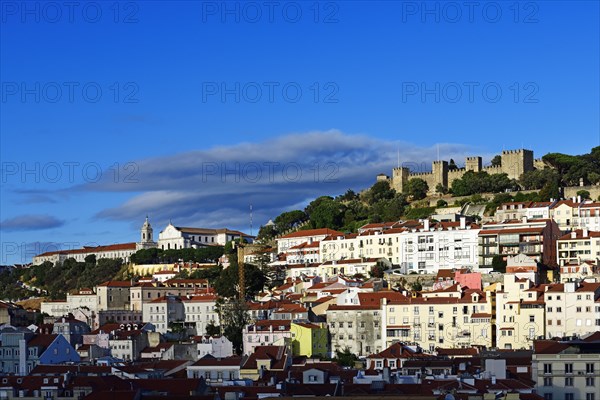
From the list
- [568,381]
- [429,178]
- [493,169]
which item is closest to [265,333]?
[568,381]

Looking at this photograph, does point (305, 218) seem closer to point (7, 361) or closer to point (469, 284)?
point (469, 284)

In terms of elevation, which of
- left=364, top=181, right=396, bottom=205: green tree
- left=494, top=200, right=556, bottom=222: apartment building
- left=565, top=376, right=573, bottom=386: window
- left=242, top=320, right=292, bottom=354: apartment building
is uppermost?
left=364, top=181, right=396, bottom=205: green tree

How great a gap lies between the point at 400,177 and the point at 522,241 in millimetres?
33612

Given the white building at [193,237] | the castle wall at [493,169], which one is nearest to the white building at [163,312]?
the castle wall at [493,169]

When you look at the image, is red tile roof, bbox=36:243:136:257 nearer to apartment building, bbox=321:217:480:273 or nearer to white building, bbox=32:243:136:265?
white building, bbox=32:243:136:265

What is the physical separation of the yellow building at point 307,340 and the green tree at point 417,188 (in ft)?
137

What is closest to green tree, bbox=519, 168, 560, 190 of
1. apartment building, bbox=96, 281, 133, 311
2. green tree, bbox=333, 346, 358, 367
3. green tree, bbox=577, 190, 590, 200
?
green tree, bbox=577, 190, 590, 200

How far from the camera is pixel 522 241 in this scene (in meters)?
82.5

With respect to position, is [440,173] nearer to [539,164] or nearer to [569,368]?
[539,164]

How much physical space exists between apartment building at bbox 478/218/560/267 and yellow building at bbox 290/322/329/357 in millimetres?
17104

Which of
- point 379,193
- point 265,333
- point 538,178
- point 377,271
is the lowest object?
point 265,333

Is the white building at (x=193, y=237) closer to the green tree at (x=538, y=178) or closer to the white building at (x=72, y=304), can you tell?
the white building at (x=72, y=304)

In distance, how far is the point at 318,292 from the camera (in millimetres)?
81625

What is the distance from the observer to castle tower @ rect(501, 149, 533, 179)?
4225 inches
